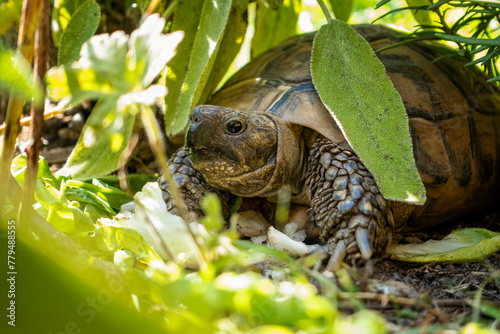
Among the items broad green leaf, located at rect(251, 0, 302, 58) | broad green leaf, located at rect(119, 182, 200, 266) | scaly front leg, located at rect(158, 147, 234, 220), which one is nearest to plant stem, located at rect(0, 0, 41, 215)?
broad green leaf, located at rect(119, 182, 200, 266)

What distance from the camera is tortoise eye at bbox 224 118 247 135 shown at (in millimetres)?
1566

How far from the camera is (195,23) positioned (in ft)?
6.48

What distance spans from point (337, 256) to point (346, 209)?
0.16 metres

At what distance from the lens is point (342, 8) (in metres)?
2.32

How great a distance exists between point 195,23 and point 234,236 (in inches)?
53.8

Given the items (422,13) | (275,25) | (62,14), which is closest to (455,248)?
(422,13)

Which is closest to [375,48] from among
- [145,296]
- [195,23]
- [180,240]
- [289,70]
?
[289,70]

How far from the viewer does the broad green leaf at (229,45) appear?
6.88 feet

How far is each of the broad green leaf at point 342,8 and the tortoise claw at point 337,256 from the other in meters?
1.28

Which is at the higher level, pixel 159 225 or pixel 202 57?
pixel 202 57

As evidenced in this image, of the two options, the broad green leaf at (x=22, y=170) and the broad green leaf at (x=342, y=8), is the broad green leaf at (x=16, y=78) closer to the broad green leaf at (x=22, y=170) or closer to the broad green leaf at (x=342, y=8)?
the broad green leaf at (x=22, y=170)

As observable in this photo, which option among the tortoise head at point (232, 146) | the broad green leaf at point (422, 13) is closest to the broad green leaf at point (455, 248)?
the tortoise head at point (232, 146)

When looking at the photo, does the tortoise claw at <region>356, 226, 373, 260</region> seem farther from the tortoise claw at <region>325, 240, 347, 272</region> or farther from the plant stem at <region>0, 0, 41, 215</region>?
the plant stem at <region>0, 0, 41, 215</region>

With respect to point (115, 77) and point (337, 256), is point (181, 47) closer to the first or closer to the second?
point (337, 256)
